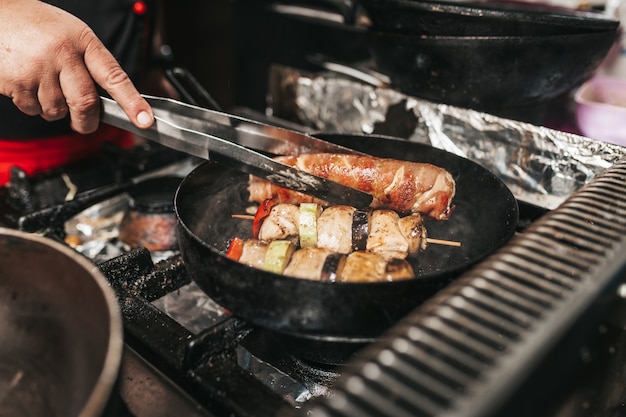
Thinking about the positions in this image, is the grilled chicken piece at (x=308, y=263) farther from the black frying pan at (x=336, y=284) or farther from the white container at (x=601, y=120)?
the white container at (x=601, y=120)

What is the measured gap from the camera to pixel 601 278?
3.14 ft

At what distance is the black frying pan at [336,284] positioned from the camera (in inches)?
47.4

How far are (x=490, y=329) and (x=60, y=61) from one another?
157cm

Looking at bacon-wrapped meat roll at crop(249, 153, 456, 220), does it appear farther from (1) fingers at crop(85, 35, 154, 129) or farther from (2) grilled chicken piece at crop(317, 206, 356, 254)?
(1) fingers at crop(85, 35, 154, 129)

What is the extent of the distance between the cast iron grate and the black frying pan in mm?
237

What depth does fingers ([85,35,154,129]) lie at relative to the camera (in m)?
1.67

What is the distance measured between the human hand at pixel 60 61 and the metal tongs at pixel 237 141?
0.26ft

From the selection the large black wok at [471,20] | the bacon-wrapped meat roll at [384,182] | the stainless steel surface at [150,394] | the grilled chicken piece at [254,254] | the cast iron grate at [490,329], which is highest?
the large black wok at [471,20]

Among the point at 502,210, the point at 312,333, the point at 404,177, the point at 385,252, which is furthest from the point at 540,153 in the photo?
the point at 312,333

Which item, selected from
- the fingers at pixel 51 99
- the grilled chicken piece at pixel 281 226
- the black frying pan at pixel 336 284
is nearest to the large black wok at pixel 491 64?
the black frying pan at pixel 336 284

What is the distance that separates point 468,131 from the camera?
2.21 m

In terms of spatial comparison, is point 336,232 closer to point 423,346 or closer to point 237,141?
point 237,141

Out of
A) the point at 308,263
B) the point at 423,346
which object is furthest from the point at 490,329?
the point at 308,263

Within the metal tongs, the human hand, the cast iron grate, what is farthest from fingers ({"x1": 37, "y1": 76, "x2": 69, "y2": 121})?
the cast iron grate
